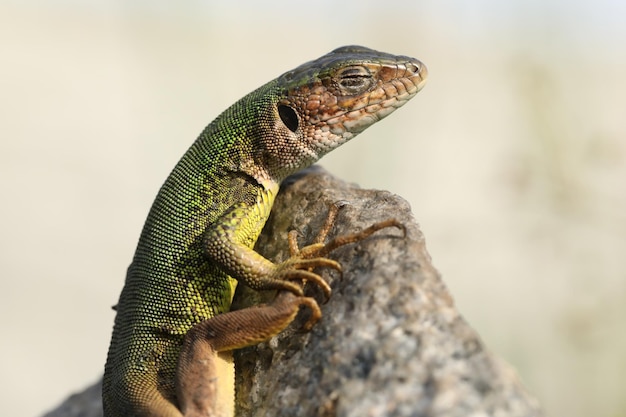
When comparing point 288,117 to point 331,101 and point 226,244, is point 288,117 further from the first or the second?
point 226,244

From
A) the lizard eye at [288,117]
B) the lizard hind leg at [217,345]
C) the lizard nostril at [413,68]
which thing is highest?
the lizard nostril at [413,68]

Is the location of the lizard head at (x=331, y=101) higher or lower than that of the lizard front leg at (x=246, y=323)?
higher

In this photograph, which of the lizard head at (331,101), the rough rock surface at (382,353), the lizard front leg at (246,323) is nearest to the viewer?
the rough rock surface at (382,353)

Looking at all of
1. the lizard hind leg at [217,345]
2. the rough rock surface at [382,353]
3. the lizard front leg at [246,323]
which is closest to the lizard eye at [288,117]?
the rough rock surface at [382,353]

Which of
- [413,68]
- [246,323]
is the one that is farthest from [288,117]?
[246,323]

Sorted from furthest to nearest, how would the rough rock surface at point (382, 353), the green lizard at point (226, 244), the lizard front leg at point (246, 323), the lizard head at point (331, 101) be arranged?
the lizard head at point (331, 101) < the green lizard at point (226, 244) < the lizard front leg at point (246, 323) < the rough rock surface at point (382, 353)

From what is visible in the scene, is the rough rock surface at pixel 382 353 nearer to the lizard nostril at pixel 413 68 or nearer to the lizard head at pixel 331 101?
the lizard head at pixel 331 101

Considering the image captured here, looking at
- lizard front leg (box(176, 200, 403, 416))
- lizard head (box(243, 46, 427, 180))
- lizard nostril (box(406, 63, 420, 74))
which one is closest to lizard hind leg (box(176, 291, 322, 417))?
lizard front leg (box(176, 200, 403, 416))

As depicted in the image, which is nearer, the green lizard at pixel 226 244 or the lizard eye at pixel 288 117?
the green lizard at pixel 226 244

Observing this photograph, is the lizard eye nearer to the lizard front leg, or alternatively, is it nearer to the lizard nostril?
the lizard nostril
